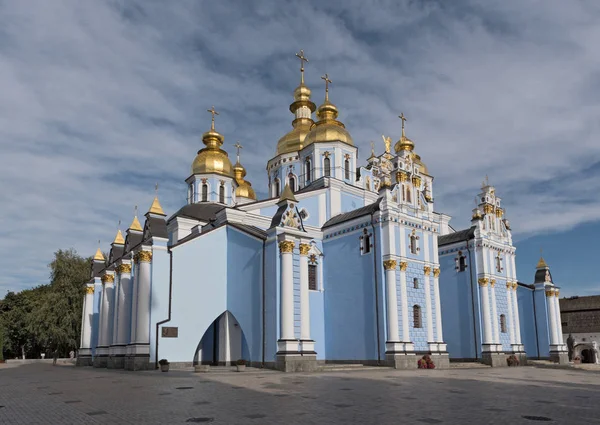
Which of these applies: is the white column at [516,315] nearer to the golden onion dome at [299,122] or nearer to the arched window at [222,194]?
the golden onion dome at [299,122]

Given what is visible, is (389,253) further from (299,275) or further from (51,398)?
(51,398)

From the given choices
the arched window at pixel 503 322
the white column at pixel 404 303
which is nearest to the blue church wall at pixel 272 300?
the white column at pixel 404 303

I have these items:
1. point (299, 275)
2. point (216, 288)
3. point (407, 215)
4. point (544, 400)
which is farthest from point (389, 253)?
point (544, 400)

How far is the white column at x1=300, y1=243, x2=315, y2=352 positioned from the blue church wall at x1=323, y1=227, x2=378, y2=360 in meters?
3.29

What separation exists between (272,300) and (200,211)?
12.6 meters

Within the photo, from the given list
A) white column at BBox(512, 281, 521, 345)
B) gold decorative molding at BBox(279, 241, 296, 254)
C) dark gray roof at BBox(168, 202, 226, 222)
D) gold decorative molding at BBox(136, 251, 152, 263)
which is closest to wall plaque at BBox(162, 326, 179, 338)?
gold decorative molding at BBox(136, 251, 152, 263)

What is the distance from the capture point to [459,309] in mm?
29875

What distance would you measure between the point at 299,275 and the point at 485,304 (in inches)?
480

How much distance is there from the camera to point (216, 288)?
2339 centimetres

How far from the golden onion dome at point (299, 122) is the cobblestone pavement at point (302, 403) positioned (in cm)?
2341

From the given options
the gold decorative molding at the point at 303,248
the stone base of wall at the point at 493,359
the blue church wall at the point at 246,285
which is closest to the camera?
the gold decorative molding at the point at 303,248

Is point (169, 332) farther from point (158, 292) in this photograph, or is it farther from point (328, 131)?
point (328, 131)

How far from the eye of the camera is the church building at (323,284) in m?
22.1

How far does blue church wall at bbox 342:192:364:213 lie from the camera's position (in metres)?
30.0
